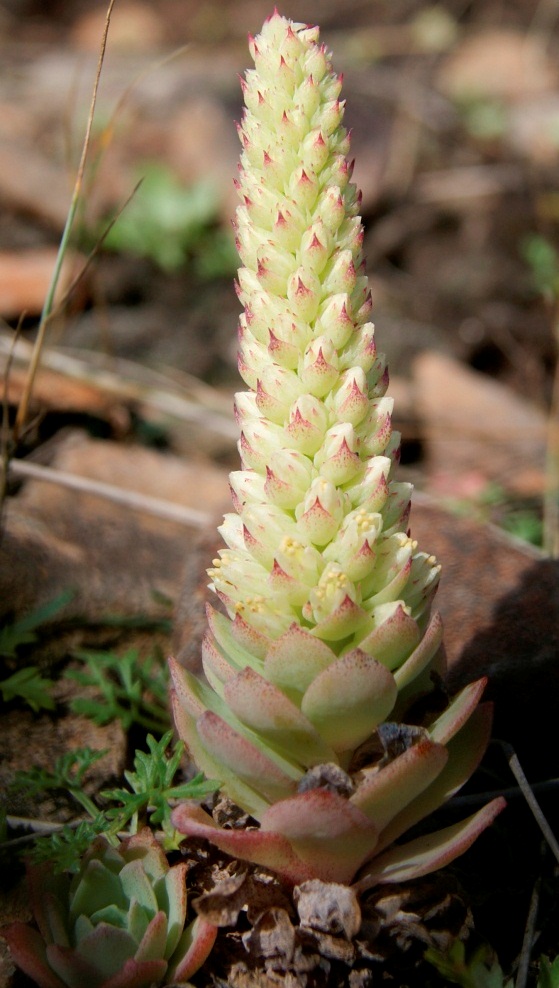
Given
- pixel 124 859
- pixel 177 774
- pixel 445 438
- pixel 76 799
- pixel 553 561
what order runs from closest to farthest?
pixel 124 859
pixel 76 799
pixel 177 774
pixel 553 561
pixel 445 438

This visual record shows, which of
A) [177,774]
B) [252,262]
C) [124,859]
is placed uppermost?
[252,262]

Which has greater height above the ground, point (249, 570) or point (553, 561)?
point (249, 570)

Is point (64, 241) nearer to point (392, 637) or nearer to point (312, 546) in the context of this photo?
point (312, 546)


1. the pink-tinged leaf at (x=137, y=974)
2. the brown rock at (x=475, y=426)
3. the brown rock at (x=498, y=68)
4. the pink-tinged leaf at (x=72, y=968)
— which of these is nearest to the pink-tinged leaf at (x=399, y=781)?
the pink-tinged leaf at (x=137, y=974)

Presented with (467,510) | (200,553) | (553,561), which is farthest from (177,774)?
(467,510)

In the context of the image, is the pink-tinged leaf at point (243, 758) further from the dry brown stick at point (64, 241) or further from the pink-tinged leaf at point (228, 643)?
the dry brown stick at point (64, 241)

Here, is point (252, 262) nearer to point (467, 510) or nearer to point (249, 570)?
point (249, 570)

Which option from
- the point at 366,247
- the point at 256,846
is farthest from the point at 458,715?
the point at 366,247
